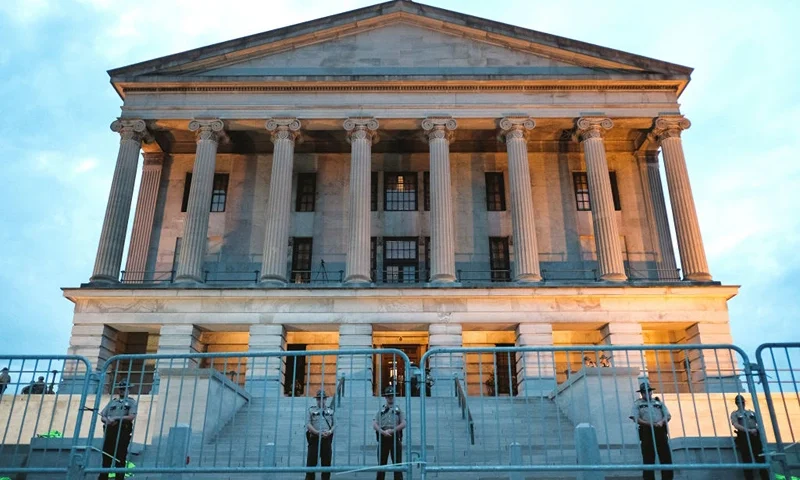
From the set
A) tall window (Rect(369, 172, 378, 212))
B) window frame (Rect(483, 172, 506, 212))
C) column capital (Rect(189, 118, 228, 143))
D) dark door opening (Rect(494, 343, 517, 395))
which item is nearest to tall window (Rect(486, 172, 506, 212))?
window frame (Rect(483, 172, 506, 212))

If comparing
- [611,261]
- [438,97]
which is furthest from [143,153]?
[611,261]

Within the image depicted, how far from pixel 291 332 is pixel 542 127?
1500cm

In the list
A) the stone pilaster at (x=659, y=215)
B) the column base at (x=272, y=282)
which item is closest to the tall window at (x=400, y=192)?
the column base at (x=272, y=282)

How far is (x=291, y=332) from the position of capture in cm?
2838

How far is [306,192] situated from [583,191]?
1394 cm

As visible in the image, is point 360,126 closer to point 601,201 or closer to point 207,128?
point 207,128

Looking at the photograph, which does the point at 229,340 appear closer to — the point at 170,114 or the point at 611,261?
the point at 170,114

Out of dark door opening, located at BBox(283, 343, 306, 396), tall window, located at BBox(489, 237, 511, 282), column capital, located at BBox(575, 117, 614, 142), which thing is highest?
column capital, located at BBox(575, 117, 614, 142)

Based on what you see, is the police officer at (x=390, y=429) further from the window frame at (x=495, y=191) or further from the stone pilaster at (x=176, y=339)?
the window frame at (x=495, y=191)

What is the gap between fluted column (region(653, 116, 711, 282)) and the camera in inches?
1084

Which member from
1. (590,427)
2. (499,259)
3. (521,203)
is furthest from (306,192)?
(590,427)

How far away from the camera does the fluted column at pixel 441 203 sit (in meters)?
27.6

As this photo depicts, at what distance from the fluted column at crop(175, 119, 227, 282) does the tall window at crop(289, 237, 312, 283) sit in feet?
14.5

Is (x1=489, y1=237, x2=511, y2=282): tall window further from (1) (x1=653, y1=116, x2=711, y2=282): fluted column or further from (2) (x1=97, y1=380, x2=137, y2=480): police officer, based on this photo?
(2) (x1=97, y1=380, x2=137, y2=480): police officer
